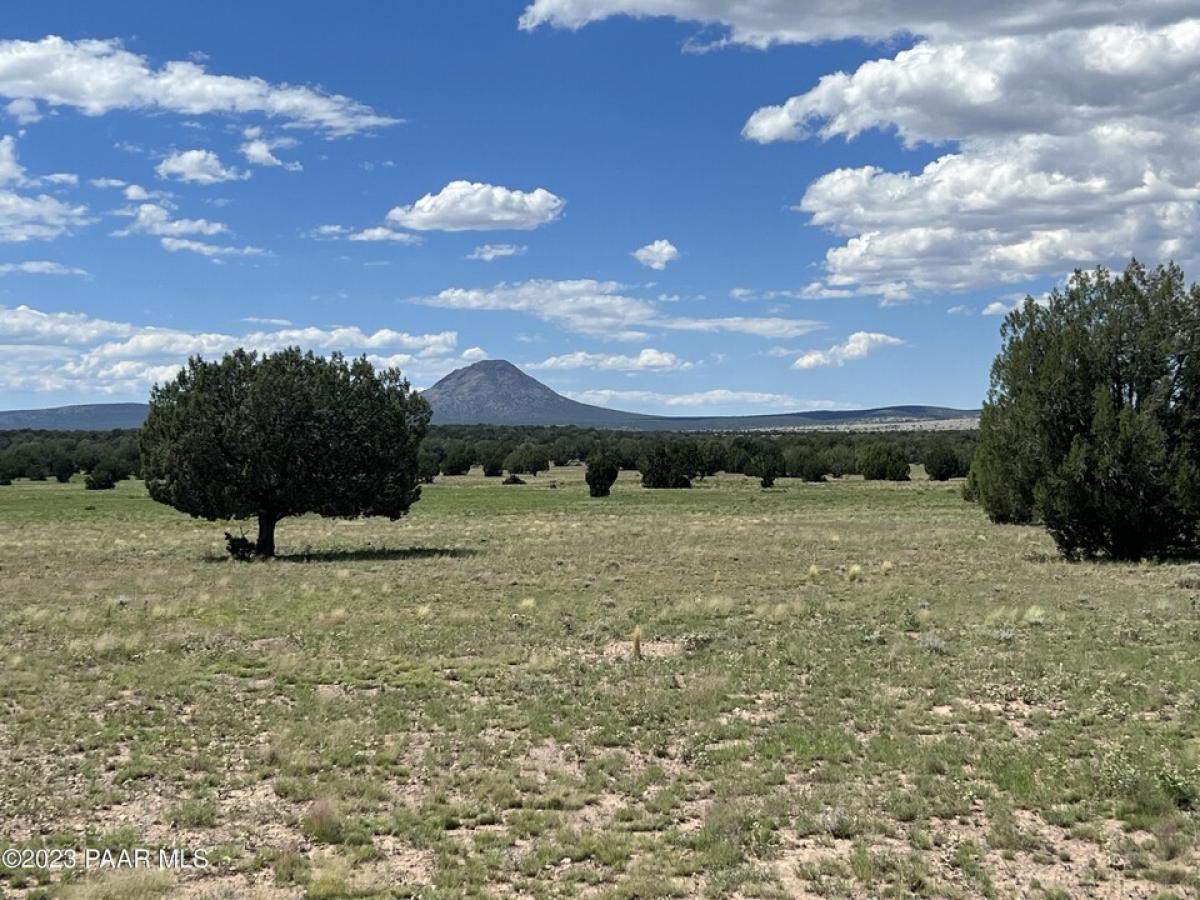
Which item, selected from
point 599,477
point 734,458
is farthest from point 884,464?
point 599,477

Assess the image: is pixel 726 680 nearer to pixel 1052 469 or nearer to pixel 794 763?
pixel 794 763

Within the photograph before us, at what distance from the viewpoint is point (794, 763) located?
36.3ft

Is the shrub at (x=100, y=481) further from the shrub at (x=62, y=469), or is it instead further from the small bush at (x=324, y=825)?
the small bush at (x=324, y=825)

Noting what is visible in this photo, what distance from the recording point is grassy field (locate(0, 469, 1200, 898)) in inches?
324

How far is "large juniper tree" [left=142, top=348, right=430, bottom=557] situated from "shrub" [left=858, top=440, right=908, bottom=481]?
73365mm

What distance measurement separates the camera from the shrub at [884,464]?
340ft

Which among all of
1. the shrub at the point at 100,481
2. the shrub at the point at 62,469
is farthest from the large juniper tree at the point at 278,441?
the shrub at the point at 62,469

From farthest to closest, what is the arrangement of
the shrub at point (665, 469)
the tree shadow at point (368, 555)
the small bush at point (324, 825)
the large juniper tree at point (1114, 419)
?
the shrub at point (665, 469), the tree shadow at point (368, 555), the large juniper tree at point (1114, 419), the small bush at point (324, 825)

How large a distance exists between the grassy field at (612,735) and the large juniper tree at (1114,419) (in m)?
3.55

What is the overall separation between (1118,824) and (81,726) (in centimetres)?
1170

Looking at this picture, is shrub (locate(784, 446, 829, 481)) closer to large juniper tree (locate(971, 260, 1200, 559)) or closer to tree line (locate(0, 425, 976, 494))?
tree line (locate(0, 425, 976, 494))

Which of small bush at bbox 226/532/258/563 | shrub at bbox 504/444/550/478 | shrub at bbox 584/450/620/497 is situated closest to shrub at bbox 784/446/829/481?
shrub at bbox 584/450/620/497

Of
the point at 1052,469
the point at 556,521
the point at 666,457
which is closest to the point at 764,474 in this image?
the point at 666,457

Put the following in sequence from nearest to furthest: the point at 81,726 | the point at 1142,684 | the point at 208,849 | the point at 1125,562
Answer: the point at 208,849
the point at 81,726
the point at 1142,684
the point at 1125,562
